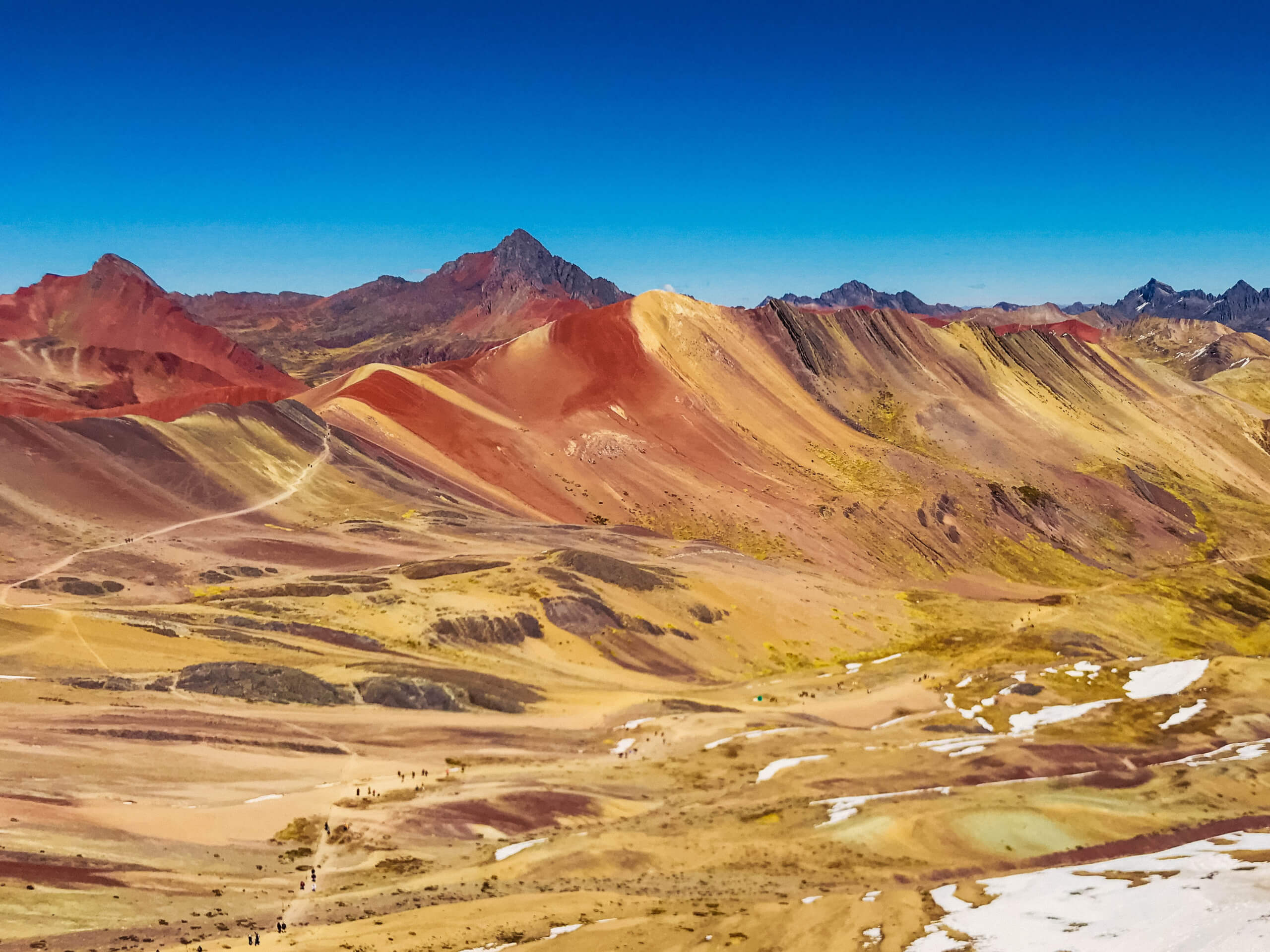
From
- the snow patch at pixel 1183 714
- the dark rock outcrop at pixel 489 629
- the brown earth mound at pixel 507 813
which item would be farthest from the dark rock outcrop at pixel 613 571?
the snow patch at pixel 1183 714

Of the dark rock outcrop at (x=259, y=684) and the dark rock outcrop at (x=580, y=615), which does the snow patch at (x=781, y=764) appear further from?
the dark rock outcrop at (x=580, y=615)

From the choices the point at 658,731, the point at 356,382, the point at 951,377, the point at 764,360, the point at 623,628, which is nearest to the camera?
the point at 658,731

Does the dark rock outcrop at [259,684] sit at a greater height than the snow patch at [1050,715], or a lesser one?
greater

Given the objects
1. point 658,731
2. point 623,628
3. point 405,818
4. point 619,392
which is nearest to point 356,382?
point 619,392

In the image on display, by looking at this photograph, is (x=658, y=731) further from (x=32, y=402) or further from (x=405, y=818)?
(x=32, y=402)

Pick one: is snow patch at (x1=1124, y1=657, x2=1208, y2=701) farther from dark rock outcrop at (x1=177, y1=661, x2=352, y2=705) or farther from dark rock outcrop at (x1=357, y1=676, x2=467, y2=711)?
dark rock outcrop at (x1=177, y1=661, x2=352, y2=705)

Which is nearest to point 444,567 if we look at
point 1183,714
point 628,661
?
point 628,661

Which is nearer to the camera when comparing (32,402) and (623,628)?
(623,628)

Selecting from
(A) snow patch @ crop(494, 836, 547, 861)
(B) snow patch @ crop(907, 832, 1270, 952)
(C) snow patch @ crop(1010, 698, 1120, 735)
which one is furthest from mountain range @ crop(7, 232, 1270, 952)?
(C) snow patch @ crop(1010, 698, 1120, 735)
